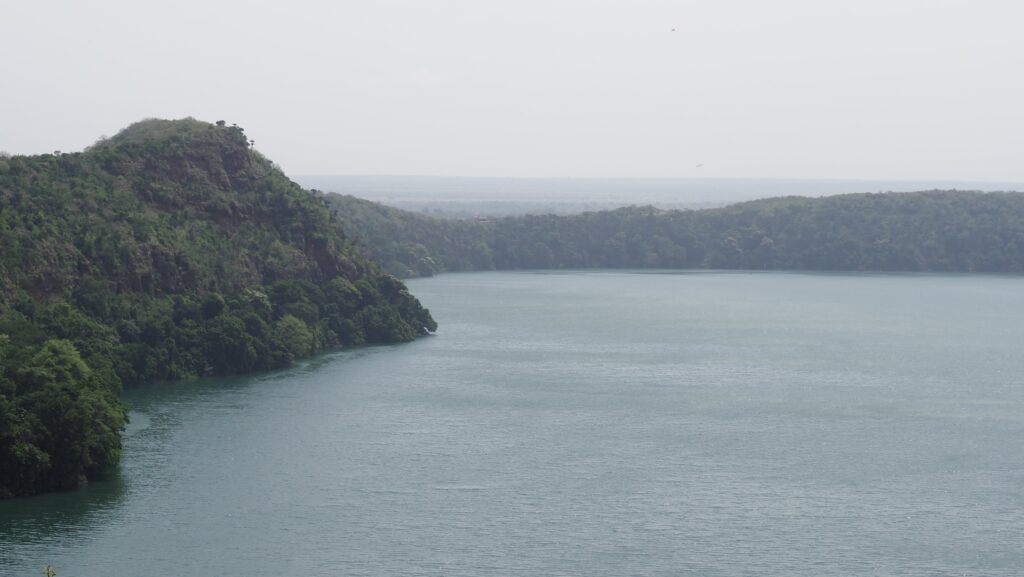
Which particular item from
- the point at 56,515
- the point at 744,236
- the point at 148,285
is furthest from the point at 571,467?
the point at 744,236

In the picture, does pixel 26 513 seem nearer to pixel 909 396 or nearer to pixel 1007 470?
pixel 1007 470

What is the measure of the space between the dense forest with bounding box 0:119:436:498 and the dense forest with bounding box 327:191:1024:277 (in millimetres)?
57503

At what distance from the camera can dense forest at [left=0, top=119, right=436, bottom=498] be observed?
49531mm

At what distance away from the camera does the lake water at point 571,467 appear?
42969 mm

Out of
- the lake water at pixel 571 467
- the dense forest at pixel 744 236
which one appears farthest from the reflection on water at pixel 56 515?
the dense forest at pixel 744 236

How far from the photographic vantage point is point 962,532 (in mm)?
45688

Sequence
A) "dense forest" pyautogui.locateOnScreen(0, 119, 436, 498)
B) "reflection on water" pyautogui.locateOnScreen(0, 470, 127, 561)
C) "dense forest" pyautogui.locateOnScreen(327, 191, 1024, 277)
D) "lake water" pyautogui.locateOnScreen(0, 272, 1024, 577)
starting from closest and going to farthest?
1. "lake water" pyautogui.locateOnScreen(0, 272, 1024, 577)
2. "reflection on water" pyautogui.locateOnScreen(0, 470, 127, 561)
3. "dense forest" pyautogui.locateOnScreen(0, 119, 436, 498)
4. "dense forest" pyautogui.locateOnScreen(327, 191, 1024, 277)

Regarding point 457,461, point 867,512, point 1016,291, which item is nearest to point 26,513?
point 457,461

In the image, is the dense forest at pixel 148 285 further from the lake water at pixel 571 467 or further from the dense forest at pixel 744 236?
the dense forest at pixel 744 236

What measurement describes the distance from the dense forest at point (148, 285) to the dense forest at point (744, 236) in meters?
57.5

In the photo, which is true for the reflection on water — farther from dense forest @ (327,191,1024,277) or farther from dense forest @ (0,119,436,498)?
dense forest @ (327,191,1024,277)

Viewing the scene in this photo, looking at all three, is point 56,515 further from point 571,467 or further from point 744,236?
point 744,236

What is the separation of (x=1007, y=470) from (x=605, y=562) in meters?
20.7

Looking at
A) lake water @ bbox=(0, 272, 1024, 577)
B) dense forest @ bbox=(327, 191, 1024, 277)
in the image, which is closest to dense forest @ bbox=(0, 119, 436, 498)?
lake water @ bbox=(0, 272, 1024, 577)
